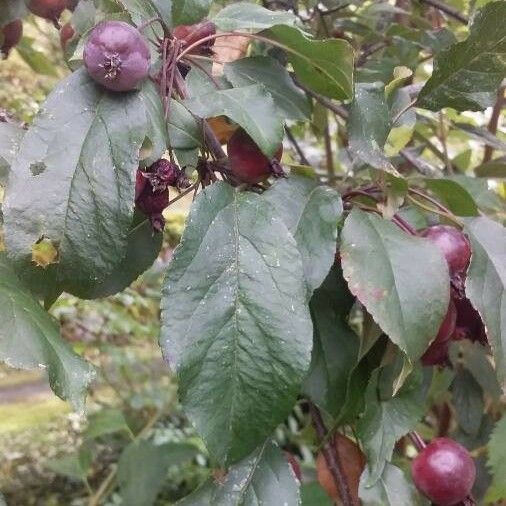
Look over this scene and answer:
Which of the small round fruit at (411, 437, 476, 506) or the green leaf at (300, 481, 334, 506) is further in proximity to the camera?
the green leaf at (300, 481, 334, 506)

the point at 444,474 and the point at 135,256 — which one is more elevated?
the point at 135,256

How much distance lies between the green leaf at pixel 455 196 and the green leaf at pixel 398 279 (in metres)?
0.08

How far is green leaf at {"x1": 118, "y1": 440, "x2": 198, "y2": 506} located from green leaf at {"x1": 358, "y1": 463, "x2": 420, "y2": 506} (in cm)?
67

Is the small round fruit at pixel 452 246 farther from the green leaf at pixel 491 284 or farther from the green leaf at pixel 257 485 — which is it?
the green leaf at pixel 257 485

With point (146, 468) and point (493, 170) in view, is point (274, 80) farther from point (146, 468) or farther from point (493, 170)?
point (146, 468)

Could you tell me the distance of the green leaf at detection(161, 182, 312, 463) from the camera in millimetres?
395

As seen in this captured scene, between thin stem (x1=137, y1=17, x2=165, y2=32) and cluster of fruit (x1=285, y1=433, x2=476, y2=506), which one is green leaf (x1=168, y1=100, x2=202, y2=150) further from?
cluster of fruit (x1=285, y1=433, x2=476, y2=506)

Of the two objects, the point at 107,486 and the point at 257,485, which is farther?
the point at 107,486

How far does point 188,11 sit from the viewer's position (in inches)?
18.4

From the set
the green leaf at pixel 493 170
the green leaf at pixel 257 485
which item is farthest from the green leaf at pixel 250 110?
the green leaf at pixel 493 170

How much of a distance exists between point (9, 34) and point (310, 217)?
1.40 feet

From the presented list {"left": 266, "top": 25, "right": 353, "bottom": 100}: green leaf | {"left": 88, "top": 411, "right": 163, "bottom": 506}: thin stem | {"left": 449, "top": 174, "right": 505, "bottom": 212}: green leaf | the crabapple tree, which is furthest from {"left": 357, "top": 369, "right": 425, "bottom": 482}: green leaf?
{"left": 88, "top": 411, "right": 163, "bottom": 506}: thin stem

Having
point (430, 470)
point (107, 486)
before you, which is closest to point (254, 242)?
point (430, 470)

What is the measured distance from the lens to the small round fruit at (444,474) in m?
0.54
